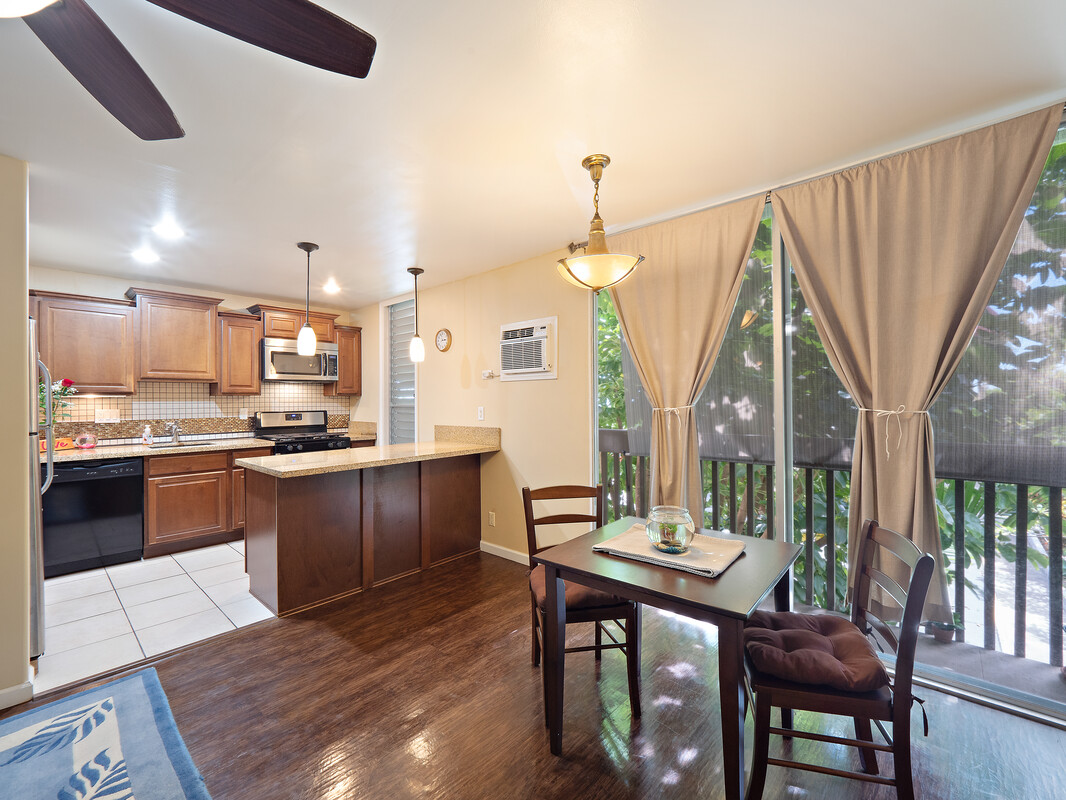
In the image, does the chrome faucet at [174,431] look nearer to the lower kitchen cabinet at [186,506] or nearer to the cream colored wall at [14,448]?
the lower kitchen cabinet at [186,506]

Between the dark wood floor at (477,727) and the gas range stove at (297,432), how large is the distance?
7.65ft

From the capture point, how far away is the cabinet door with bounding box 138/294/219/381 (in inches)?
167

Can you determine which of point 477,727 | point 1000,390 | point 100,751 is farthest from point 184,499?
point 1000,390

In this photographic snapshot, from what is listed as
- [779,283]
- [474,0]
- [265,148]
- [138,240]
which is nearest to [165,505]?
[138,240]

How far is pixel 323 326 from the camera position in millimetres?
5379

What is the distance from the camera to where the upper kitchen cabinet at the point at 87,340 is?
378 cm

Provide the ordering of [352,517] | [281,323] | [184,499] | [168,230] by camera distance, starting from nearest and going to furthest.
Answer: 1. [168,230]
2. [352,517]
3. [184,499]
4. [281,323]

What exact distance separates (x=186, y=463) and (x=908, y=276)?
5.28m

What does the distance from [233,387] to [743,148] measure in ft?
16.0

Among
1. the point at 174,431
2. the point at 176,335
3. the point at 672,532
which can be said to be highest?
the point at 176,335

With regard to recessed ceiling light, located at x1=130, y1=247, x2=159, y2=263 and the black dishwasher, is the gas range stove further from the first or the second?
recessed ceiling light, located at x1=130, y1=247, x2=159, y2=263

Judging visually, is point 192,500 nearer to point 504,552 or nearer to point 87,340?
point 87,340

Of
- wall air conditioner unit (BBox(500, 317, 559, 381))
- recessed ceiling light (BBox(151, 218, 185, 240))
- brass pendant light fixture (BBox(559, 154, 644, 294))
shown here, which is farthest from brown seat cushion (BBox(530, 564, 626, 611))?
recessed ceiling light (BBox(151, 218, 185, 240))

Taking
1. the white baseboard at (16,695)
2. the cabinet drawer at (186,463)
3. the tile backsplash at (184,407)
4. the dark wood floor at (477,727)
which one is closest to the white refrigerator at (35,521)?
the white baseboard at (16,695)
